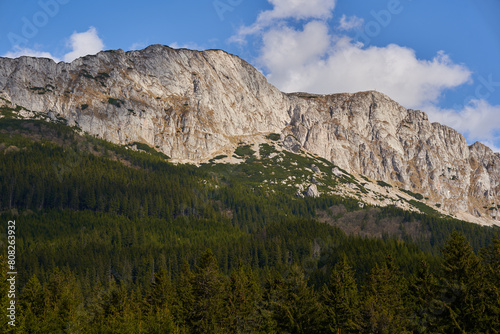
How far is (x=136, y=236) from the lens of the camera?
17538cm

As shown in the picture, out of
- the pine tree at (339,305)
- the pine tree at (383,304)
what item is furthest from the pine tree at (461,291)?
the pine tree at (339,305)

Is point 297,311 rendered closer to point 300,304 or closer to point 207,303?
point 300,304

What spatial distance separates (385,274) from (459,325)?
23.7 metres

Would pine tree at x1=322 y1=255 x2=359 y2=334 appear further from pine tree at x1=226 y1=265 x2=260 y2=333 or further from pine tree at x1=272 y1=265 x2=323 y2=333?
pine tree at x1=226 y1=265 x2=260 y2=333

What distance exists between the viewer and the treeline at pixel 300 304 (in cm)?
4994

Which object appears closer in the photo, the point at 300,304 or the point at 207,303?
the point at 207,303

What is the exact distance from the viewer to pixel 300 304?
6366 cm

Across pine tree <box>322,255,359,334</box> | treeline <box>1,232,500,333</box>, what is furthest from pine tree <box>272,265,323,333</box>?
pine tree <box>322,255,359,334</box>

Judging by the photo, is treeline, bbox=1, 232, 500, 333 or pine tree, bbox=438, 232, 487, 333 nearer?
pine tree, bbox=438, 232, 487, 333

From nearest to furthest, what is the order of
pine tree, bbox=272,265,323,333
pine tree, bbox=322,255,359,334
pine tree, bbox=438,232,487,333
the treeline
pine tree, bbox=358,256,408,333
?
pine tree, bbox=438,232,487,333 → the treeline → pine tree, bbox=358,256,408,333 → pine tree, bbox=272,265,323,333 → pine tree, bbox=322,255,359,334

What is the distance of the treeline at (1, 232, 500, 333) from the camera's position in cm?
4994

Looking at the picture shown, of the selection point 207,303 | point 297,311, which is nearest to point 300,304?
point 297,311

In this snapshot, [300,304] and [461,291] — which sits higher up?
[461,291]

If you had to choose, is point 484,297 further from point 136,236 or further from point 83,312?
point 136,236
